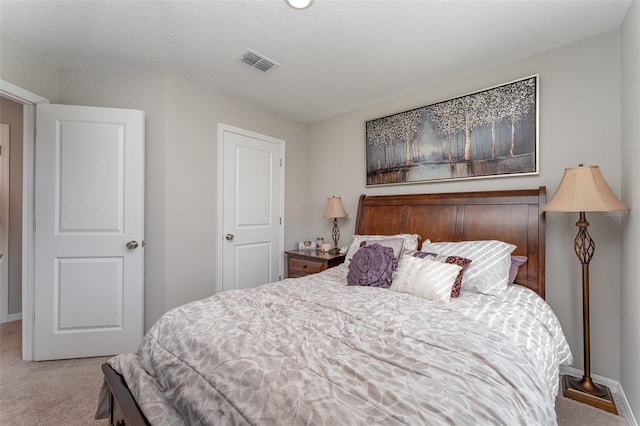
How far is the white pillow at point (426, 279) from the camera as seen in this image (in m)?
1.77

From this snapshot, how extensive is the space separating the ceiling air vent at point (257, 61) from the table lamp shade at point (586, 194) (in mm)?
2349

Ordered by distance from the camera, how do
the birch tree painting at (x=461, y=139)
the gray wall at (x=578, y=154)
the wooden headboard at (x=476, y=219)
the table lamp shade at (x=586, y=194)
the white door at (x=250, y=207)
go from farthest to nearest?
the white door at (x=250, y=207) → the birch tree painting at (x=461, y=139) → the wooden headboard at (x=476, y=219) → the gray wall at (x=578, y=154) → the table lamp shade at (x=586, y=194)

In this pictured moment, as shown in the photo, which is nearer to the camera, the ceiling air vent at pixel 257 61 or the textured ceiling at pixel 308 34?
the textured ceiling at pixel 308 34

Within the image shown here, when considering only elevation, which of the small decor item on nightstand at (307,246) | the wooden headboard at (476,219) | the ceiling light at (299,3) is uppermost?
the ceiling light at (299,3)

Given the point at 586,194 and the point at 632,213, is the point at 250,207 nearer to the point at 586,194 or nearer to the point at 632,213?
the point at 586,194

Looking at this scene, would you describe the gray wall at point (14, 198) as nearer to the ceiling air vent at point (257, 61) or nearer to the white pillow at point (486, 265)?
the ceiling air vent at point (257, 61)

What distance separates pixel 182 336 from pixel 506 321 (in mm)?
1539

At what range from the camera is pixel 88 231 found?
2510mm

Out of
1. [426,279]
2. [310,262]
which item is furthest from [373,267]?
[310,262]

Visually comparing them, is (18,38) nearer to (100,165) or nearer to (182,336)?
(100,165)

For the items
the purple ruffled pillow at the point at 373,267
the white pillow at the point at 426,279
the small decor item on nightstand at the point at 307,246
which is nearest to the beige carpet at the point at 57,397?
the white pillow at the point at 426,279

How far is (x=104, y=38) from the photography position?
2189 millimetres

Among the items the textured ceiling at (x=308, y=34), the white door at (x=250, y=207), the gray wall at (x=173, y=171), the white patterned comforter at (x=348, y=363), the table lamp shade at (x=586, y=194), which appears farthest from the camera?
the white door at (x=250, y=207)

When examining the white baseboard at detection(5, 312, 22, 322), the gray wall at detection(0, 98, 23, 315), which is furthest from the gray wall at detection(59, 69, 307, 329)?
the white baseboard at detection(5, 312, 22, 322)
